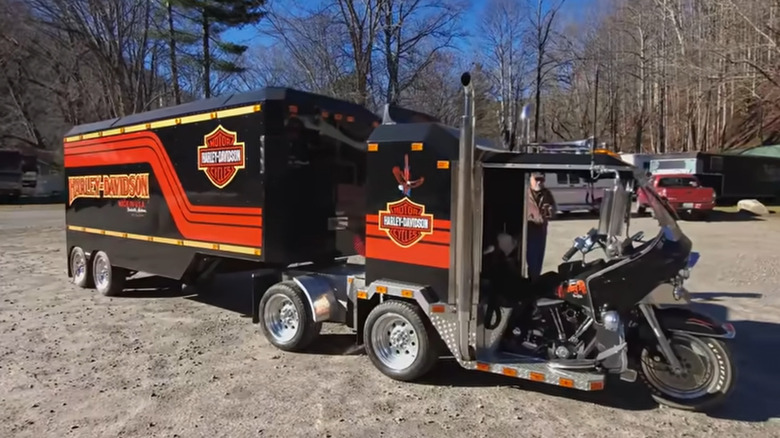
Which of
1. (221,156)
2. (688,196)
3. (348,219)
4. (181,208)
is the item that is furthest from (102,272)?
(688,196)

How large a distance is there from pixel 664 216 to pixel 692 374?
49.5 inches

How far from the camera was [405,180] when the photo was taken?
512cm

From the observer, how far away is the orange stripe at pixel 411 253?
493 centimetres

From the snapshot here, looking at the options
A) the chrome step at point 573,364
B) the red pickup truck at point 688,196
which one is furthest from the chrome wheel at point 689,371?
the red pickup truck at point 688,196

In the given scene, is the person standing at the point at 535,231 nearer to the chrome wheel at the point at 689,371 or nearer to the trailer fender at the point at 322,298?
the chrome wheel at the point at 689,371

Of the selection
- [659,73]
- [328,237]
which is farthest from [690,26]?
[328,237]

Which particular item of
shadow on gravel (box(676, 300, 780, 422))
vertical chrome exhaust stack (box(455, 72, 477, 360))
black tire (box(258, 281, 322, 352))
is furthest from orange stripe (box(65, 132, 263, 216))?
shadow on gravel (box(676, 300, 780, 422))

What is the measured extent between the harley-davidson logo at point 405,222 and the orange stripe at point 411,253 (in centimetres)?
6

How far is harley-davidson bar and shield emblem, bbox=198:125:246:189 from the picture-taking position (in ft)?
21.1

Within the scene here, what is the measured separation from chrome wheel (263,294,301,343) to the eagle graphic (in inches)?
76.3

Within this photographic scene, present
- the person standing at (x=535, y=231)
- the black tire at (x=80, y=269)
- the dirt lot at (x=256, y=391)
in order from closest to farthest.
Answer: the dirt lot at (x=256, y=391) → the person standing at (x=535, y=231) → the black tire at (x=80, y=269)

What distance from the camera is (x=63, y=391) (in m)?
5.01

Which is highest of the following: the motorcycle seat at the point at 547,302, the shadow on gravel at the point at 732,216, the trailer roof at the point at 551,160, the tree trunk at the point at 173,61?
the tree trunk at the point at 173,61

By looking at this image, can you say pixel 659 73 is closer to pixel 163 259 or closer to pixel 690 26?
pixel 690 26
